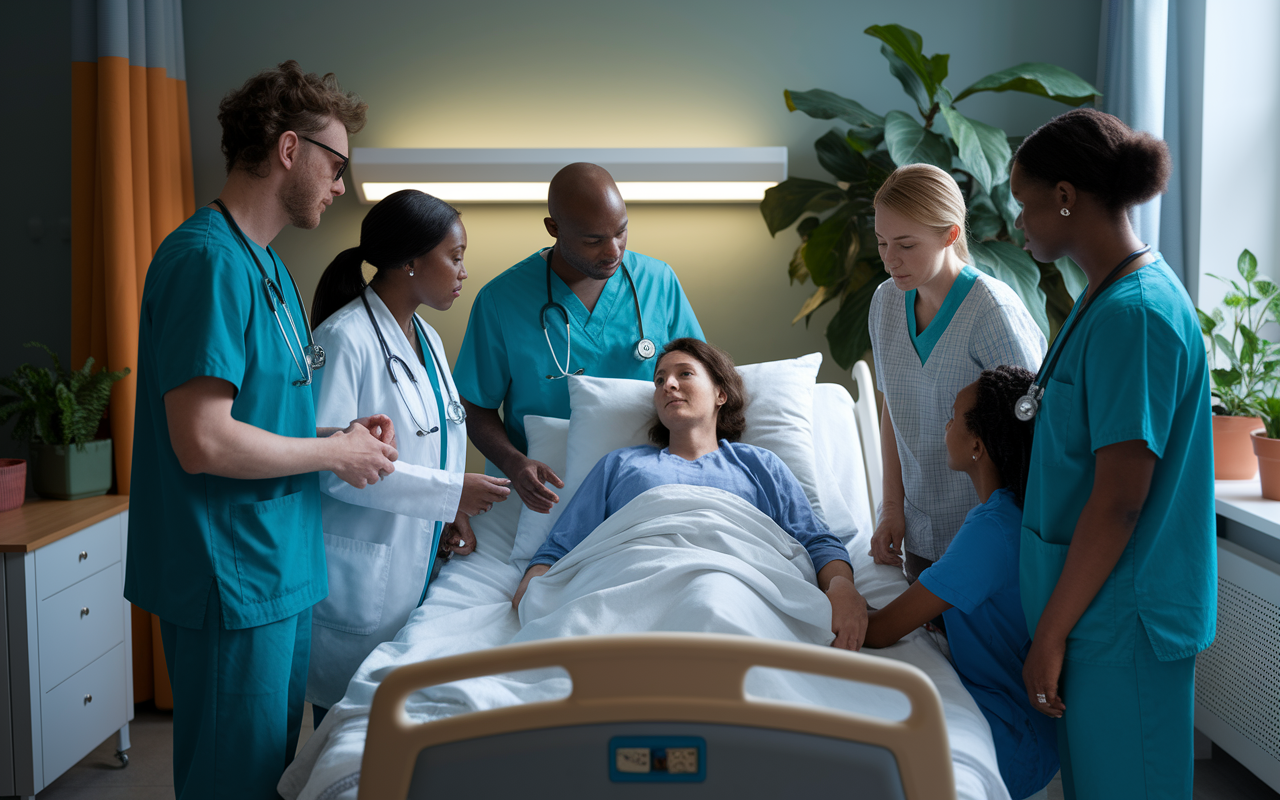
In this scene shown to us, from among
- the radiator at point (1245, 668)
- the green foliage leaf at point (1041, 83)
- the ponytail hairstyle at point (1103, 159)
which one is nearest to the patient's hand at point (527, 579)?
the ponytail hairstyle at point (1103, 159)

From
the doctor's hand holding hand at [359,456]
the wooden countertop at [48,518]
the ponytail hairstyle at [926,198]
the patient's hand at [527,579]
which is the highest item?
the ponytail hairstyle at [926,198]

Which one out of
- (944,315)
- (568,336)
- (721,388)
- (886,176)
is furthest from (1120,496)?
(886,176)

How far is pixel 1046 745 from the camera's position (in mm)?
1496

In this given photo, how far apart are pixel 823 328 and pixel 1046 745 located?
6.52 feet

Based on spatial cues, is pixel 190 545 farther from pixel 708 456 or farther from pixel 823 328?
pixel 823 328

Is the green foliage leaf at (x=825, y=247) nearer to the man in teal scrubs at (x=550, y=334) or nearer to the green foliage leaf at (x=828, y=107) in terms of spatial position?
the green foliage leaf at (x=828, y=107)

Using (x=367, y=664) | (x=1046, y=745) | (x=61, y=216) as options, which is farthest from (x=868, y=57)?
(x=61, y=216)

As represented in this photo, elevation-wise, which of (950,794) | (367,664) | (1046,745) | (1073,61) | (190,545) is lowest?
(1046,745)

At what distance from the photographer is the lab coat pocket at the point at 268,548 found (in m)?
1.40

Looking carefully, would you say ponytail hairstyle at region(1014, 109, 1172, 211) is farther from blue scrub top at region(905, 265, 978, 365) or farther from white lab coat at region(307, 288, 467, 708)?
white lab coat at region(307, 288, 467, 708)

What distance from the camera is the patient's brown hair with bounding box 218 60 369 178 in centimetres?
146

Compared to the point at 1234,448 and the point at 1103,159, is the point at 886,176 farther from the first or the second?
the point at 1103,159

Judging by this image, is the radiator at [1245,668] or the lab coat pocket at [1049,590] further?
the radiator at [1245,668]

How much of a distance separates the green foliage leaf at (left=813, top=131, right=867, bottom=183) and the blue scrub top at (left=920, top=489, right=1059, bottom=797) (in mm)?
1670
